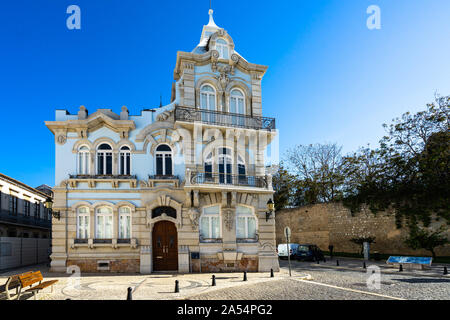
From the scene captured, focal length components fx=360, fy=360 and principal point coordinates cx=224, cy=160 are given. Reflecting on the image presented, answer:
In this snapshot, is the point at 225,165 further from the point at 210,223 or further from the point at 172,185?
the point at 210,223

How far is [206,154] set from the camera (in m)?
20.1

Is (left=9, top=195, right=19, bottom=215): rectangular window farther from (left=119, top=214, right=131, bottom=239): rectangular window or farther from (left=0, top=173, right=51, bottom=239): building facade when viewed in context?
(left=119, top=214, right=131, bottom=239): rectangular window

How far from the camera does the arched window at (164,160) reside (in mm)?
19953

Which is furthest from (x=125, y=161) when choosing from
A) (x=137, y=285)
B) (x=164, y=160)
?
(x=137, y=285)

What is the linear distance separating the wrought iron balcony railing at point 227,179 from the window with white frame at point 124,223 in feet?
12.9

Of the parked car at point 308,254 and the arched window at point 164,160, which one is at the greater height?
the arched window at point 164,160

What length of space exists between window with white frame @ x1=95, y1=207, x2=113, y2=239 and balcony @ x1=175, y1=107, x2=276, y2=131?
6255 mm

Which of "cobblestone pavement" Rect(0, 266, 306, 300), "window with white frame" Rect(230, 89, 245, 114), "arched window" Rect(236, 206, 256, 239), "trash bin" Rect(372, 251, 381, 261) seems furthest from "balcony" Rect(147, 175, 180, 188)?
"trash bin" Rect(372, 251, 381, 261)

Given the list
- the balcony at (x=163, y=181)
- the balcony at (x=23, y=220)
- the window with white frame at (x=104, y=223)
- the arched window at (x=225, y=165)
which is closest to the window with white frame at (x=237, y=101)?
the arched window at (x=225, y=165)

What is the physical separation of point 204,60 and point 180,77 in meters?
1.79

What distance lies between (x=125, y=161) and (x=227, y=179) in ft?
18.7

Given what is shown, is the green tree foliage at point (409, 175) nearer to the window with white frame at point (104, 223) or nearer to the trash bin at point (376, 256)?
the trash bin at point (376, 256)
